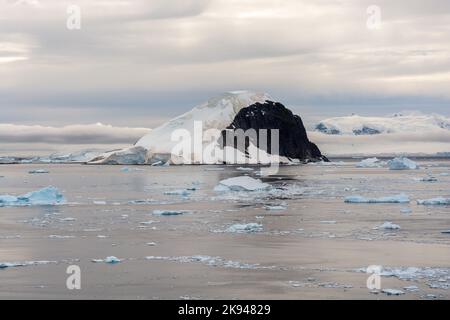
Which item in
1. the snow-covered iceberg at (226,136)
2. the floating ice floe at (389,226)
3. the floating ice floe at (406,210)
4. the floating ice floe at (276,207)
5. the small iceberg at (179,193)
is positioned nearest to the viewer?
the floating ice floe at (389,226)

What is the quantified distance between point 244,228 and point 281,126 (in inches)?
4721

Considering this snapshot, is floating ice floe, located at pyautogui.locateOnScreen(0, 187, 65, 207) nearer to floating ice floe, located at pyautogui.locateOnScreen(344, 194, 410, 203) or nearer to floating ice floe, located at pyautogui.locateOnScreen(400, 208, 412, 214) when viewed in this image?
floating ice floe, located at pyautogui.locateOnScreen(344, 194, 410, 203)

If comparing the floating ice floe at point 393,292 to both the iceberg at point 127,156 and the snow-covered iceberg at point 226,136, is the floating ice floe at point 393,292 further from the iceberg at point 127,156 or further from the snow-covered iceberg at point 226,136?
the iceberg at point 127,156

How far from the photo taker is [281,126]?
144 m

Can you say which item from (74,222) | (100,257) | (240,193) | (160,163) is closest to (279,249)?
(100,257)

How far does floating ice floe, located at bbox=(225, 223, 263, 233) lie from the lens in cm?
2409

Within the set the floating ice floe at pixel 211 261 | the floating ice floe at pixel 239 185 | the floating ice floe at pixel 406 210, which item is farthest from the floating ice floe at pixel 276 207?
the floating ice floe at pixel 211 261

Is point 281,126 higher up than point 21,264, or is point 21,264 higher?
point 281,126

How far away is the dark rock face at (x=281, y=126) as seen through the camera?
13588cm

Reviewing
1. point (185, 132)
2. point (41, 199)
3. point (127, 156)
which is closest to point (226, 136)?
point (185, 132)

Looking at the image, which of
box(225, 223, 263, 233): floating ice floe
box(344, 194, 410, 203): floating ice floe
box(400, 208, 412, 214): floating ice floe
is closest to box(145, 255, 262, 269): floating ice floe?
box(225, 223, 263, 233): floating ice floe

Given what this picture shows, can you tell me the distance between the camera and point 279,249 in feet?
65.7

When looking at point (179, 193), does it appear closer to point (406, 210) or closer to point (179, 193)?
point (179, 193)

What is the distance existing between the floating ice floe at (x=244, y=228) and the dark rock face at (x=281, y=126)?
108411mm
